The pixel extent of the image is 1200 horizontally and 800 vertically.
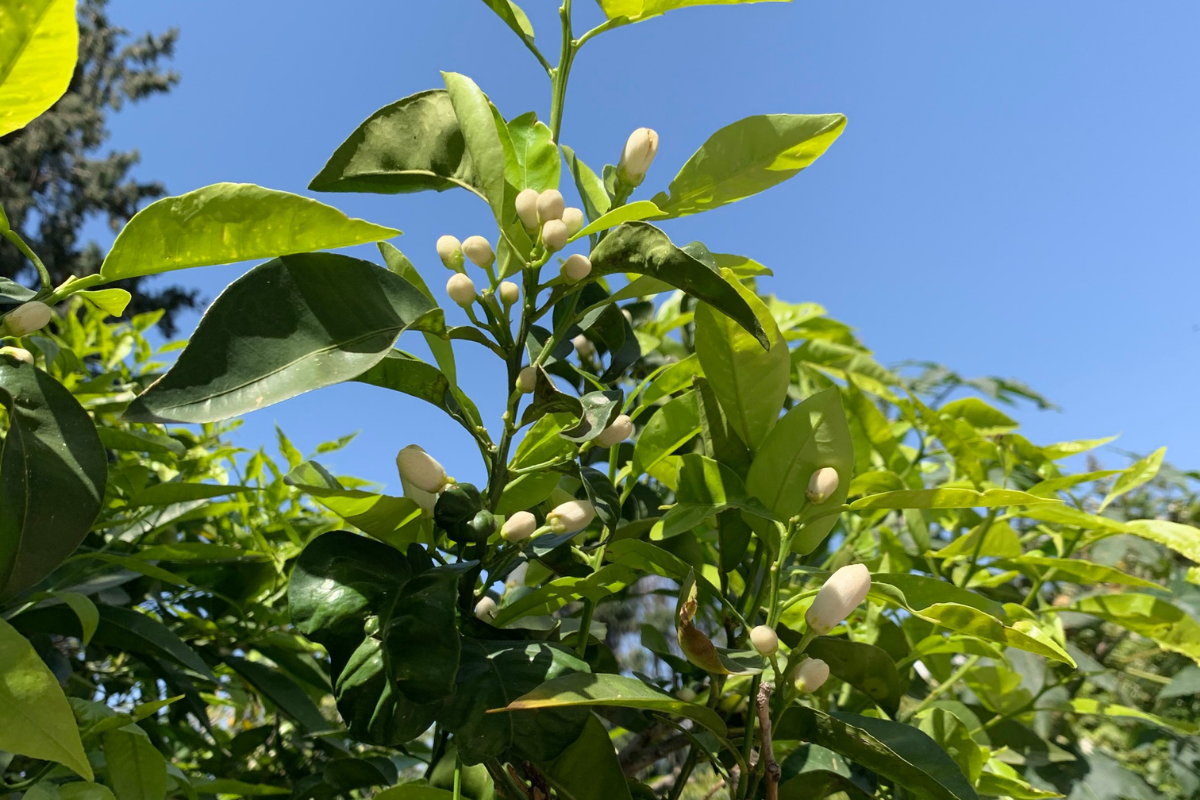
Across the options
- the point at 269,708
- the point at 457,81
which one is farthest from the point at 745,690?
the point at 269,708

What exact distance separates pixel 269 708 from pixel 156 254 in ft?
2.88

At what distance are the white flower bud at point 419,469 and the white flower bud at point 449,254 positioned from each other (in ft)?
0.47

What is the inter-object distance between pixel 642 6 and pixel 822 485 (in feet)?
1.27

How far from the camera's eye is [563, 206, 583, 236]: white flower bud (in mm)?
547

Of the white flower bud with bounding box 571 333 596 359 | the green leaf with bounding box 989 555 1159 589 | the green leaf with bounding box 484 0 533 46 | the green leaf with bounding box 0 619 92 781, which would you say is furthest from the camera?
the white flower bud with bounding box 571 333 596 359

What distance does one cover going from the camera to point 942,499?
58cm

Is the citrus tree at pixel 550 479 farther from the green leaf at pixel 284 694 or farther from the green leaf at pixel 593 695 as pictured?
the green leaf at pixel 284 694

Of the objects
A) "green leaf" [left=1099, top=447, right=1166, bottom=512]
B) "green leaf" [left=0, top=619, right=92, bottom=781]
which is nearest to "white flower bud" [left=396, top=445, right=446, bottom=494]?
"green leaf" [left=0, top=619, right=92, bottom=781]

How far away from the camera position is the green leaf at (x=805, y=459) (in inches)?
A: 22.6

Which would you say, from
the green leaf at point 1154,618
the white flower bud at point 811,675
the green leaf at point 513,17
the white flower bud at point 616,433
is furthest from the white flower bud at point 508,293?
the green leaf at point 1154,618

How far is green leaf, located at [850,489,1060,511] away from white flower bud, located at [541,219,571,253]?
285mm

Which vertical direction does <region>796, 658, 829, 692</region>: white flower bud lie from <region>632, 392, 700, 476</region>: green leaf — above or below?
below

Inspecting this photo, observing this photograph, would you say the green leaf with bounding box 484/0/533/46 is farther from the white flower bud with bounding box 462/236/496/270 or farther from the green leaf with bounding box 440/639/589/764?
the green leaf with bounding box 440/639/589/764

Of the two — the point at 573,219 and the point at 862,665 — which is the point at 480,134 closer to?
the point at 573,219
